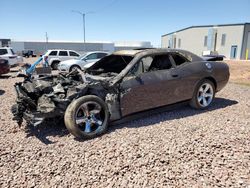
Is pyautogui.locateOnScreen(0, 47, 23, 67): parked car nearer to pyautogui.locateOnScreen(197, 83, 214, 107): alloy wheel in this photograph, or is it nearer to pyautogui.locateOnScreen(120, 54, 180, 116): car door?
pyautogui.locateOnScreen(120, 54, 180, 116): car door

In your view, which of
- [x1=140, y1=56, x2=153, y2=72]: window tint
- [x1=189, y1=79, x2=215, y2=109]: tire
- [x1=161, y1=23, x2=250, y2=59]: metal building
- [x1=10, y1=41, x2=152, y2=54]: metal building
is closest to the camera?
[x1=140, y1=56, x2=153, y2=72]: window tint

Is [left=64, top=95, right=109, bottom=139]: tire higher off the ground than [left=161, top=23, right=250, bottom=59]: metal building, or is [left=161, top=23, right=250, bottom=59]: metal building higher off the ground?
[left=161, top=23, right=250, bottom=59]: metal building

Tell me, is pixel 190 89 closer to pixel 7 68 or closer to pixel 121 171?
pixel 121 171

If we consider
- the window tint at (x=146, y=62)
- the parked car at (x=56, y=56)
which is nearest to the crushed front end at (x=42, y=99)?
the window tint at (x=146, y=62)

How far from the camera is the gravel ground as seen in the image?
256cm

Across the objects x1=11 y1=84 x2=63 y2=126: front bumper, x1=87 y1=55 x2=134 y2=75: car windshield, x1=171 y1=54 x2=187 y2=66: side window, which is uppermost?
x1=171 y1=54 x2=187 y2=66: side window

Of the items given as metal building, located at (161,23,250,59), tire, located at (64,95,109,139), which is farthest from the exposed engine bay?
metal building, located at (161,23,250,59)

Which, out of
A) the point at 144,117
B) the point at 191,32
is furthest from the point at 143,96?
the point at 191,32

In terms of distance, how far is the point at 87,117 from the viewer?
3740mm

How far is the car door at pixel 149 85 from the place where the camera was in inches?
161

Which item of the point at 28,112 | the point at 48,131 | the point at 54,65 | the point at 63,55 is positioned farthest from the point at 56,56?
the point at 28,112

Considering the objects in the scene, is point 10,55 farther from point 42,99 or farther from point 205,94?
point 205,94

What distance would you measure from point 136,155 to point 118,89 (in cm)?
137

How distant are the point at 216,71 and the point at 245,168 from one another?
3157mm
